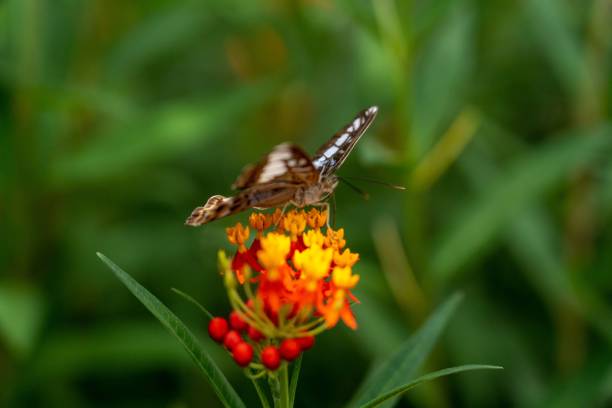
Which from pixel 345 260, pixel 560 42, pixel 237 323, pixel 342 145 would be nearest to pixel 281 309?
pixel 237 323

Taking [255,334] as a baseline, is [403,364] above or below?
below

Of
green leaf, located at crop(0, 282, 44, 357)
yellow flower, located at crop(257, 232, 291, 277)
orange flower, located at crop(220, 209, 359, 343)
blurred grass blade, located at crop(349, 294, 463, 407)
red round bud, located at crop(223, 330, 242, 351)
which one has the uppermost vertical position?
yellow flower, located at crop(257, 232, 291, 277)

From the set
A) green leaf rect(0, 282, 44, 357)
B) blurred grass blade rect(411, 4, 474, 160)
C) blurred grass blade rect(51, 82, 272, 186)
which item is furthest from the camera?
blurred grass blade rect(51, 82, 272, 186)

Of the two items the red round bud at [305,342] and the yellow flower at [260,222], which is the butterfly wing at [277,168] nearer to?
the yellow flower at [260,222]

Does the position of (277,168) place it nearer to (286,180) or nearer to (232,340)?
(286,180)

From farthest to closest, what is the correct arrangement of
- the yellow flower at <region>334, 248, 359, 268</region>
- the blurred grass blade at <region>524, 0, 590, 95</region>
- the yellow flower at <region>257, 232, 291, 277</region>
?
the blurred grass blade at <region>524, 0, 590, 95</region> → the yellow flower at <region>334, 248, 359, 268</region> → the yellow flower at <region>257, 232, 291, 277</region>

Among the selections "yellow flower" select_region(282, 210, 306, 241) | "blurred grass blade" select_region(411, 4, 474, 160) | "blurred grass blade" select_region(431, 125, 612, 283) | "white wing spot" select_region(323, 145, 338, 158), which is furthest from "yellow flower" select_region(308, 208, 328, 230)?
"blurred grass blade" select_region(431, 125, 612, 283)

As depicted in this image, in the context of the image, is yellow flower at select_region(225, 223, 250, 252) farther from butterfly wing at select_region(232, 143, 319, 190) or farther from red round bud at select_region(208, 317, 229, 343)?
red round bud at select_region(208, 317, 229, 343)
